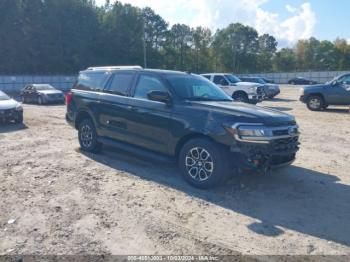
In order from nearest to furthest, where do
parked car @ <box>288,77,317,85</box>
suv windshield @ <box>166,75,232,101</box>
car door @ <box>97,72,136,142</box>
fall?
suv windshield @ <box>166,75,232,101</box> < car door @ <box>97,72,136,142</box> < parked car @ <box>288,77,317,85</box>

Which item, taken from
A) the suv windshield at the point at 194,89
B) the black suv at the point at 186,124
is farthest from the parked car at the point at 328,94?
the black suv at the point at 186,124

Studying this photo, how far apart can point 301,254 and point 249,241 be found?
588 mm

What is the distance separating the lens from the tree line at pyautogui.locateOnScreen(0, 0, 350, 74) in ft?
187

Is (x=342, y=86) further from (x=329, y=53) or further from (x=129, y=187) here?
(x=329, y=53)

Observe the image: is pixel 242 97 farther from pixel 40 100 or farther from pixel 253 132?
pixel 253 132

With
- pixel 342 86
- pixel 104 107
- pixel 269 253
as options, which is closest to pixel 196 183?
pixel 269 253

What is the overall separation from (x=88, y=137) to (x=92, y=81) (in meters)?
1.29

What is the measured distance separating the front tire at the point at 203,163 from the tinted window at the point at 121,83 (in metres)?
2.02

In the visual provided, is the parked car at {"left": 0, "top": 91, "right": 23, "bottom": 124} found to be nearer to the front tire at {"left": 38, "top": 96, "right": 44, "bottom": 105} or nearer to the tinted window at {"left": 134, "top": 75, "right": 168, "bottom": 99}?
the tinted window at {"left": 134, "top": 75, "right": 168, "bottom": 99}

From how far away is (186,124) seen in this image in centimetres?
607

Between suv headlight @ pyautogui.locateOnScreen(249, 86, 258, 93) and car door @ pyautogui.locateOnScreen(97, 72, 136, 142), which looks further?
suv headlight @ pyautogui.locateOnScreen(249, 86, 258, 93)

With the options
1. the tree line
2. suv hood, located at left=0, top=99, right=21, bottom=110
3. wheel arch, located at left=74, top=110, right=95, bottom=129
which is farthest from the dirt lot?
the tree line

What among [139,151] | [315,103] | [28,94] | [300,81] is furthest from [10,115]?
[300,81]

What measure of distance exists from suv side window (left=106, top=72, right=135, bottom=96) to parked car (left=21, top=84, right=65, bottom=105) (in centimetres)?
1733
